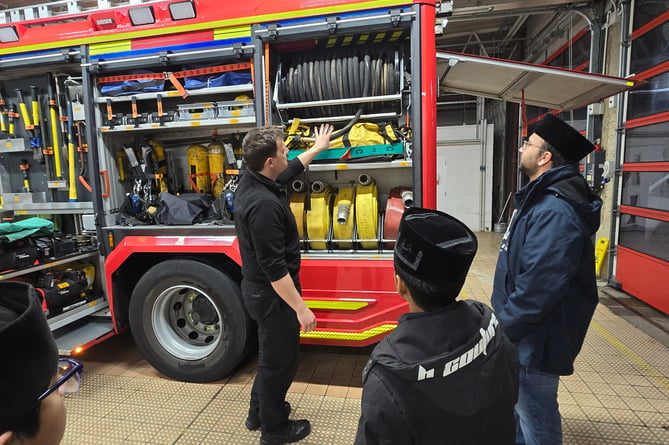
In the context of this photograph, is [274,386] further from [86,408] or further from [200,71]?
[200,71]

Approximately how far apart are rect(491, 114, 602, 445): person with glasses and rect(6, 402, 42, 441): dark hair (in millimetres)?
1738

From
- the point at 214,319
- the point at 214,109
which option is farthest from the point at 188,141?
the point at 214,319

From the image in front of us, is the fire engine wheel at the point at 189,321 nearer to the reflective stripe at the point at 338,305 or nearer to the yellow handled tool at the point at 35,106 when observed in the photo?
the reflective stripe at the point at 338,305

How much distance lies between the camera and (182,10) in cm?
280

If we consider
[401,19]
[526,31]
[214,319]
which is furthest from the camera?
[526,31]

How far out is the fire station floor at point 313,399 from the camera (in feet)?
7.96

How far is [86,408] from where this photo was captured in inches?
108

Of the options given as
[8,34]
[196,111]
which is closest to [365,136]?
[196,111]

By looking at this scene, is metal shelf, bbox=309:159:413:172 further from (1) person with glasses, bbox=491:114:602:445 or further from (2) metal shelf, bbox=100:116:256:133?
(1) person with glasses, bbox=491:114:602:445

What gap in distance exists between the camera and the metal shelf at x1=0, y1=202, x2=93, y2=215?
3.42 m

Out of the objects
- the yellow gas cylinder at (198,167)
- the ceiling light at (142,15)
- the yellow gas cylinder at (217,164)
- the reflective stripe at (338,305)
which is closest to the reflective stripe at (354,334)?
the reflective stripe at (338,305)

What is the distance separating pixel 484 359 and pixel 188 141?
3420 millimetres

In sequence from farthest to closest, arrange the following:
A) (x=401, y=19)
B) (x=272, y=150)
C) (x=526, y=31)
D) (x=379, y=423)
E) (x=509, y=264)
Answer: (x=526, y=31), (x=401, y=19), (x=272, y=150), (x=509, y=264), (x=379, y=423)

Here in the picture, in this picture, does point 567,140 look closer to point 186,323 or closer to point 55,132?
point 186,323
